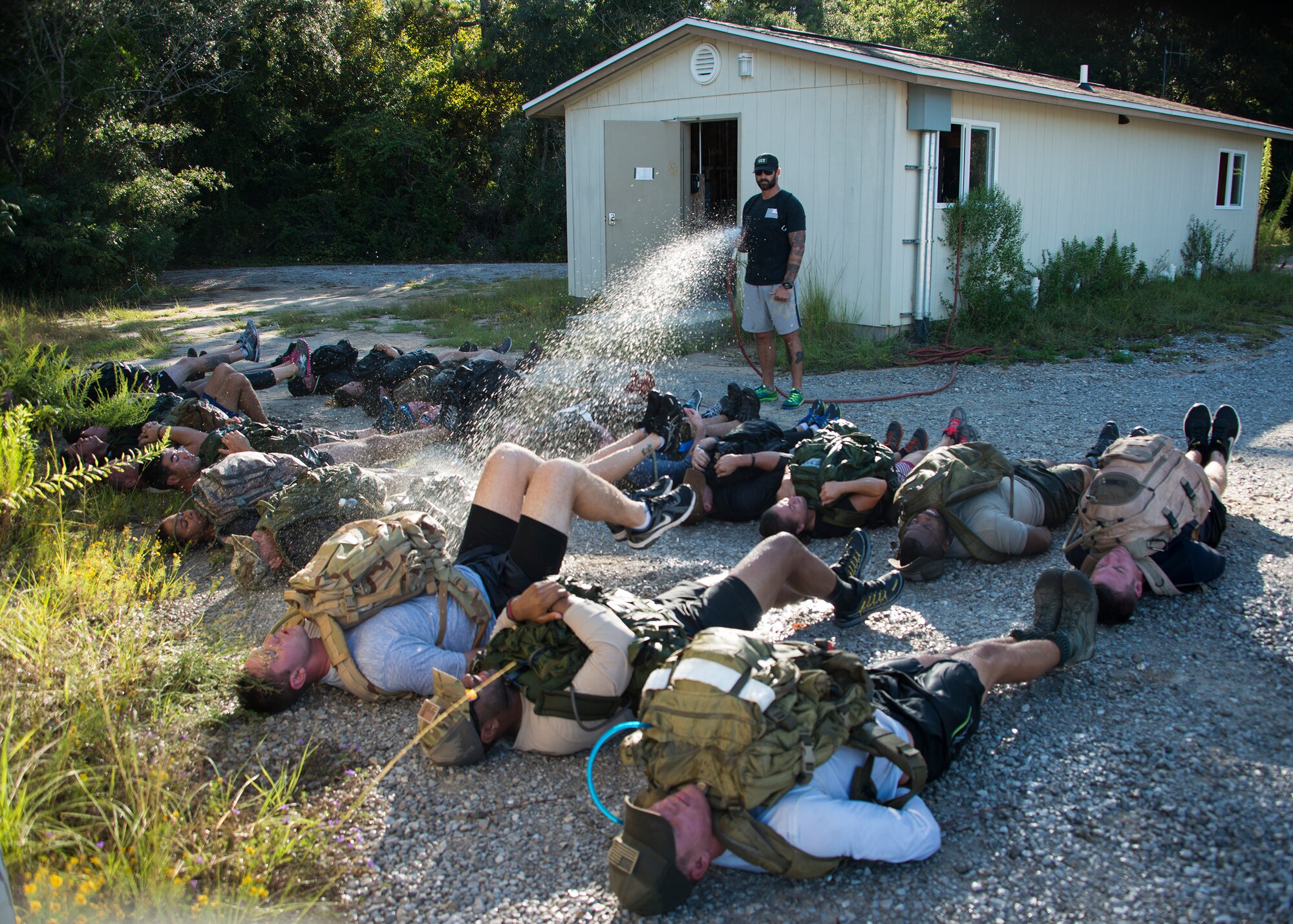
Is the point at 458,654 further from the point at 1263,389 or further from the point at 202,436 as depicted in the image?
the point at 1263,389

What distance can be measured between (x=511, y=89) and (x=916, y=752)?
28.1 metres

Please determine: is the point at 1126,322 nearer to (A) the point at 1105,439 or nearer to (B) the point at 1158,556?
(A) the point at 1105,439

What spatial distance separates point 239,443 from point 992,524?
13.5ft

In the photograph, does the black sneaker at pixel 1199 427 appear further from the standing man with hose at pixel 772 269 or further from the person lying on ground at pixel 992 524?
the standing man with hose at pixel 772 269

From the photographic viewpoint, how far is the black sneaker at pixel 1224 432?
4961 mm

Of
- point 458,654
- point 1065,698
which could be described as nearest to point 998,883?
point 1065,698

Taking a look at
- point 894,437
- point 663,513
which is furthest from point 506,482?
point 894,437

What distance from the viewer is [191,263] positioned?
24562mm

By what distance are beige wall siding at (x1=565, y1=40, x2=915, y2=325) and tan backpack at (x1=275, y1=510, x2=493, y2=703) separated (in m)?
8.31

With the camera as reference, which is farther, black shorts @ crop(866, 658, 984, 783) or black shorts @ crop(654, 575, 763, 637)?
black shorts @ crop(654, 575, 763, 637)

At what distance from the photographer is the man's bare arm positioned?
8422 mm

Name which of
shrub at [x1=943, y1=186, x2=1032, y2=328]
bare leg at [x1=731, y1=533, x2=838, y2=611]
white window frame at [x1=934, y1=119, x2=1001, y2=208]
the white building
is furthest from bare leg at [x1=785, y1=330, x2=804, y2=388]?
bare leg at [x1=731, y1=533, x2=838, y2=611]

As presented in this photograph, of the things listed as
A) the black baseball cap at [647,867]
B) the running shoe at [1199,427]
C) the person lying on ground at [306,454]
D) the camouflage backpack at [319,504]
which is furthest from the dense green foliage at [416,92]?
the black baseball cap at [647,867]

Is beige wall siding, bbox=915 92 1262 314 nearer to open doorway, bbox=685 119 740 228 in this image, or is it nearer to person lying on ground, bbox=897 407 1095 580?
open doorway, bbox=685 119 740 228
